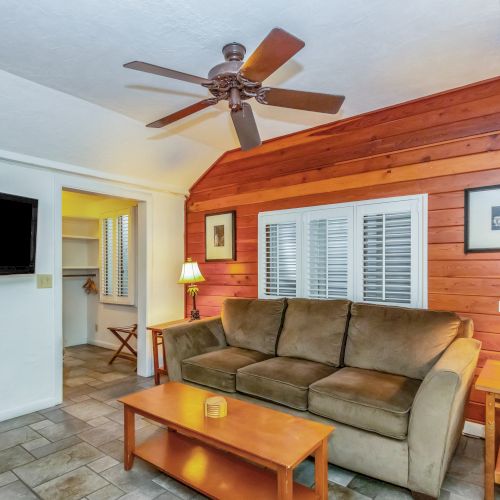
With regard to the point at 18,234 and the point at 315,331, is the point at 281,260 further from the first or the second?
the point at 18,234

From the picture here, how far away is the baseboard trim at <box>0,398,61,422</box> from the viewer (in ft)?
10.1

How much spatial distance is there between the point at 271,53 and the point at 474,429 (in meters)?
2.90

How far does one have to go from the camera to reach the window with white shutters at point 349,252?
297 centimetres

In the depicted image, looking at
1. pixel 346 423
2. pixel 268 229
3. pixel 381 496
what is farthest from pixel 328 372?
pixel 268 229

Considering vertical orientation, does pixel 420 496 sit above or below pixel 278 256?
below

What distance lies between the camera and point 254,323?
342cm

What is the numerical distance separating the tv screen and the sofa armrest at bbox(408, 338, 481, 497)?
119 inches

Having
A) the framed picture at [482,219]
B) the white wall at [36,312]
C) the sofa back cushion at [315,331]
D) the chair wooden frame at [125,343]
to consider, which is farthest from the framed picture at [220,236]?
the framed picture at [482,219]

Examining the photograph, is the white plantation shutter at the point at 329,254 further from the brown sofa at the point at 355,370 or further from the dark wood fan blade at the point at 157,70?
the dark wood fan blade at the point at 157,70

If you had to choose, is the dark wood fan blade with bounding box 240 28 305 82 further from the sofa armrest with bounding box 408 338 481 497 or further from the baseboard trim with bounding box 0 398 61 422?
the baseboard trim with bounding box 0 398 61 422

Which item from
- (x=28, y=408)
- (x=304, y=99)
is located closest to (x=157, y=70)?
(x=304, y=99)

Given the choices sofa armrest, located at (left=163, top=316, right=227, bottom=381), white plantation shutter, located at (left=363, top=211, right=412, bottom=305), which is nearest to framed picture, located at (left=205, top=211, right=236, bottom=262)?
sofa armrest, located at (left=163, top=316, right=227, bottom=381)

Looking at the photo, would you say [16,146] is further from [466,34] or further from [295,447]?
[466,34]

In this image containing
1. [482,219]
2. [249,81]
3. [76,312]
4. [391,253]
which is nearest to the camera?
[249,81]
